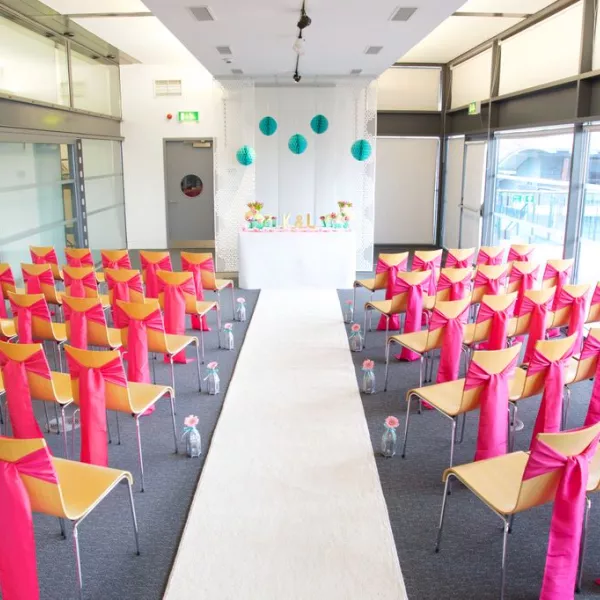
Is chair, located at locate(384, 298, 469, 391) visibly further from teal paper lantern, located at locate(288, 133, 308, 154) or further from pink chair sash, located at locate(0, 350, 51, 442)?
teal paper lantern, located at locate(288, 133, 308, 154)

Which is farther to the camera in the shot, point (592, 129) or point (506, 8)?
point (506, 8)

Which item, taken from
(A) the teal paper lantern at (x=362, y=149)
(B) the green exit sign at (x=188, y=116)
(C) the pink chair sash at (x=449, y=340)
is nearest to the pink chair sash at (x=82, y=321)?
(C) the pink chair sash at (x=449, y=340)

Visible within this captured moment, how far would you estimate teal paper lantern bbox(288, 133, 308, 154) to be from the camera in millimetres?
11859

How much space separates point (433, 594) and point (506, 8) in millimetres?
8634

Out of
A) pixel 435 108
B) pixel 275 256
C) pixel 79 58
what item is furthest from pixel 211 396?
pixel 435 108

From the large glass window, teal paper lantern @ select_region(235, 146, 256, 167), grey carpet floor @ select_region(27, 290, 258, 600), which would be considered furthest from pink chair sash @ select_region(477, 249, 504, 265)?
teal paper lantern @ select_region(235, 146, 256, 167)

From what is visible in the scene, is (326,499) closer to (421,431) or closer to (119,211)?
(421,431)

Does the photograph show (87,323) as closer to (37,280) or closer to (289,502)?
(37,280)

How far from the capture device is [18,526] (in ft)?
10.3

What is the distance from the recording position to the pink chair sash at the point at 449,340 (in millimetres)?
5789

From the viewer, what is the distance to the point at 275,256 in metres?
10.8

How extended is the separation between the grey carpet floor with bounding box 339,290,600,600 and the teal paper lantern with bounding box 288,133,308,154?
7.30m

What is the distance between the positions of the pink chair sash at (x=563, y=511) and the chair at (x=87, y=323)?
4.01 m

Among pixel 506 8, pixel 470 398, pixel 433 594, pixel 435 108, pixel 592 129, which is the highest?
pixel 506 8
